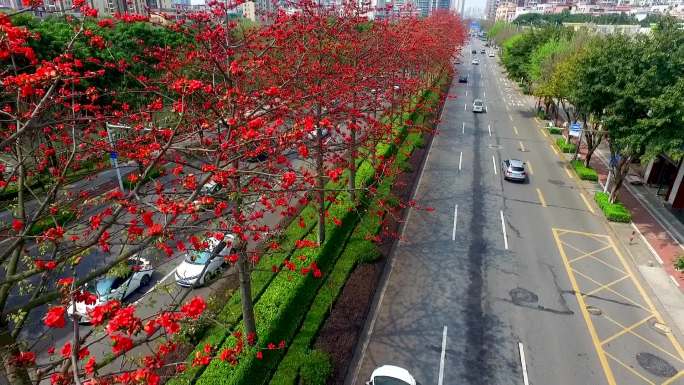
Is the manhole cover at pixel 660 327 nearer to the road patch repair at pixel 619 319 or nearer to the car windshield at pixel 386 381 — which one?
the road patch repair at pixel 619 319

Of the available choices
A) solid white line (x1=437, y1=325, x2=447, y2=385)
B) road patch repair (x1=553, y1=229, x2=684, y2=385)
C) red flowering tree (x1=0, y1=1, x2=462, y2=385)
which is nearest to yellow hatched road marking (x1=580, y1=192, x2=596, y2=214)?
road patch repair (x1=553, y1=229, x2=684, y2=385)

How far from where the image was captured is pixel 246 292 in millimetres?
11570

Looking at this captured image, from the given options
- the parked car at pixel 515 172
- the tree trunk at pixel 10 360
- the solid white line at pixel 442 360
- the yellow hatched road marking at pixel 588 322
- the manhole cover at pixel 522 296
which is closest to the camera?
the tree trunk at pixel 10 360

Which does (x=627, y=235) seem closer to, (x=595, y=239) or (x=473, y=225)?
(x=595, y=239)

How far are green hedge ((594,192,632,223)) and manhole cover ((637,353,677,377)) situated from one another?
10.1 meters

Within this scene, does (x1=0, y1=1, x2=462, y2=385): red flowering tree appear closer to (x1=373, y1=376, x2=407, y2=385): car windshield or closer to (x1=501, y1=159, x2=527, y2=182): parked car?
(x1=373, y1=376, x2=407, y2=385): car windshield

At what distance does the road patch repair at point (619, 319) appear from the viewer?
13.2 metres

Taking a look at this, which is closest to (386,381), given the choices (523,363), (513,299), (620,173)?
(523,363)

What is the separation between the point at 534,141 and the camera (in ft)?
119

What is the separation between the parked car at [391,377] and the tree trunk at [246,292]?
3.83 meters

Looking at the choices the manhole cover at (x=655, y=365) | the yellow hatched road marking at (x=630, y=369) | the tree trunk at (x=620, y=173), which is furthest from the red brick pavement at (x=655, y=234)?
the yellow hatched road marking at (x=630, y=369)

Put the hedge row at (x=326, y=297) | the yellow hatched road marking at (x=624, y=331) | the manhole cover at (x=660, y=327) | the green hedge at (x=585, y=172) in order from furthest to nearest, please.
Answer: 1. the green hedge at (x=585, y=172)
2. the manhole cover at (x=660, y=327)
3. the yellow hatched road marking at (x=624, y=331)
4. the hedge row at (x=326, y=297)

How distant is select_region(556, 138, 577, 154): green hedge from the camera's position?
32906 mm

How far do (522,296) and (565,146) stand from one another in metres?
21.6
